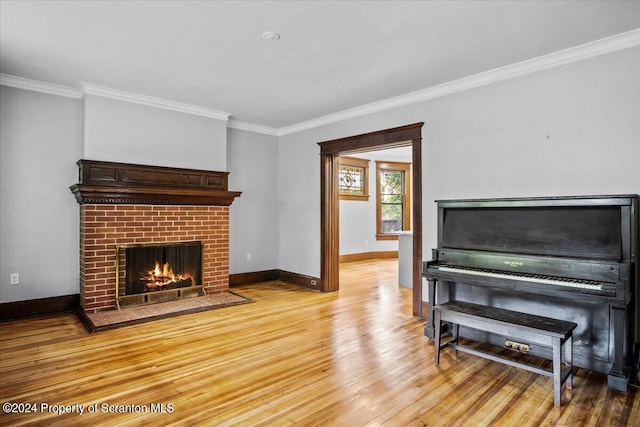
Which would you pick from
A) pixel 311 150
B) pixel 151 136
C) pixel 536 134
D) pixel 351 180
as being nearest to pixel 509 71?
pixel 536 134

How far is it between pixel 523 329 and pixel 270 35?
9.21 feet

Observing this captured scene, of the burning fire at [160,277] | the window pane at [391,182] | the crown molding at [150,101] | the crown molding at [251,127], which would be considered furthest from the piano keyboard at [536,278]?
the window pane at [391,182]

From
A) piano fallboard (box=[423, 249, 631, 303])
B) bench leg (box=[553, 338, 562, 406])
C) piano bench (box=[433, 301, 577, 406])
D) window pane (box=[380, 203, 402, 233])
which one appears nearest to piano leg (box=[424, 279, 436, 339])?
piano fallboard (box=[423, 249, 631, 303])

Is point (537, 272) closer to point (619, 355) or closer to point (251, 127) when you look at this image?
point (619, 355)

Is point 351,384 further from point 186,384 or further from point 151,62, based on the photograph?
point 151,62

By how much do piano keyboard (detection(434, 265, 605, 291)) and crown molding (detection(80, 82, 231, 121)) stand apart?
3.61 m

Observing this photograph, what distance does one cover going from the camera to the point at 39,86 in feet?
13.1

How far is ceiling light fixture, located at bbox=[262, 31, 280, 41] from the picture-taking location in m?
2.79

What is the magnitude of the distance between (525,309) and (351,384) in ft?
5.30

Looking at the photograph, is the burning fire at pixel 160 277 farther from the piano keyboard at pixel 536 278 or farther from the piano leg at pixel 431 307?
the piano keyboard at pixel 536 278

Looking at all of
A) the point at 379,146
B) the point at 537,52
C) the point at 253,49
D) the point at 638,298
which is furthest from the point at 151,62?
the point at 638,298

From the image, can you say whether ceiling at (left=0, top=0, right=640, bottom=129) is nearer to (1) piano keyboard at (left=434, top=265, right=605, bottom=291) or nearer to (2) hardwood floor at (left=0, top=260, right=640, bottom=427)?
(1) piano keyboard at (left=434, top=265, right=605, bottom=291)

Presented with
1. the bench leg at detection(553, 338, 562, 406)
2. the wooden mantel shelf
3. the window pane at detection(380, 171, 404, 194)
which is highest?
the window pane at detection(380, 171, 404, 194)

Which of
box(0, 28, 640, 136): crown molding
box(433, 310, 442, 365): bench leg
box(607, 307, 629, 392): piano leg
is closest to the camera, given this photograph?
box(607, 307, 629, 392): piano leg
